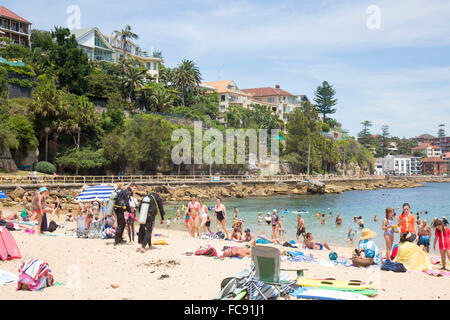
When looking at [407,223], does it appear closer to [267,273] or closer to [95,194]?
[267,273]

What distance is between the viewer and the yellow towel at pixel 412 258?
9.12m

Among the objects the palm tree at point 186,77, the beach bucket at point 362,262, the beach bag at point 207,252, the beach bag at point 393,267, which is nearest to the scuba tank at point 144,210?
the beach bag at point 207,252

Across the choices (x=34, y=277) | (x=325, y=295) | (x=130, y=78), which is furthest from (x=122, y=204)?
(x=130, y=78)

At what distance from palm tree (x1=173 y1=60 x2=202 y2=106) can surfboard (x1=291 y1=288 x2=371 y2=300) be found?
63.6 metres

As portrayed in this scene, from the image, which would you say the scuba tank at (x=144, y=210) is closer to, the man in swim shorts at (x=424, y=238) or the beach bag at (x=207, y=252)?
the beach bag at (x=207, y=252)

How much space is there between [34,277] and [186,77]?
66.0m

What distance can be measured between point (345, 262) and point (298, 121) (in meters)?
66.0

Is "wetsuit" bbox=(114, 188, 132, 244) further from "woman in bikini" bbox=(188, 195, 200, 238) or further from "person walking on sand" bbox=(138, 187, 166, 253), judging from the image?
"woman in bikini" bbox=(188, 195, 200, 238)

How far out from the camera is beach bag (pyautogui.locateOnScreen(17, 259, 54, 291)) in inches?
267

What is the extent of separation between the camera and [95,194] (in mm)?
19938

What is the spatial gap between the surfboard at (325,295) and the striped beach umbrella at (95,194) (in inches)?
591

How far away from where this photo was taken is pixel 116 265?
8.83 meters
